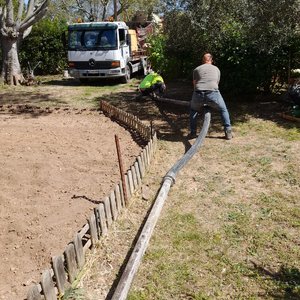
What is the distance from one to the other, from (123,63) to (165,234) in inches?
477

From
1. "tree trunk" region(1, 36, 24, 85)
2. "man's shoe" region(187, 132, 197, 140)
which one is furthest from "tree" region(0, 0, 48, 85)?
"man's shoe" region(187, 132, 197, 140)

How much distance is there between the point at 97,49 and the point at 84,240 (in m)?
12.3

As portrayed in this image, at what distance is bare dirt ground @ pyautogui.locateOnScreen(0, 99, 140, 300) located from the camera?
3.96 m

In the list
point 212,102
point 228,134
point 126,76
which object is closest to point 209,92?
point 212,102

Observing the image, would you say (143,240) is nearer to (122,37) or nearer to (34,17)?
(122,37)

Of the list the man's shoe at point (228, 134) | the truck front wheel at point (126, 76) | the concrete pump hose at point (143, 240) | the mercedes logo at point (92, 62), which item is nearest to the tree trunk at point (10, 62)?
the mercedes logo at point (92, 62)

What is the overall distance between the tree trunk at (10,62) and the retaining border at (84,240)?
12.3 m

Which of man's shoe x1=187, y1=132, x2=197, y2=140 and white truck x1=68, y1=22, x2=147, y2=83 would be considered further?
white truck x1=68, y1=22, x2=147, y2=83

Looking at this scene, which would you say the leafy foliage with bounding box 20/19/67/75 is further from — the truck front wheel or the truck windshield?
the truck front wheel

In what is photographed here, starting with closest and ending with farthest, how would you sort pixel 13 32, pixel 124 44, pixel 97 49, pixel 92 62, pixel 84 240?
pixel 84 240
pixel 97 49
pixel 92 62
pixel 124 44
pixel 13 32

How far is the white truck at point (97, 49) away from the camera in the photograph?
15.0 meters

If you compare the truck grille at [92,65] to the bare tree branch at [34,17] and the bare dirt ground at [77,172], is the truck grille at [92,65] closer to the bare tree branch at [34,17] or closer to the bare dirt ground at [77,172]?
the bare tree branch at [34,17]

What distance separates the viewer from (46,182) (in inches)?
222

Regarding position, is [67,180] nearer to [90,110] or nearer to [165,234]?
[165,234]
